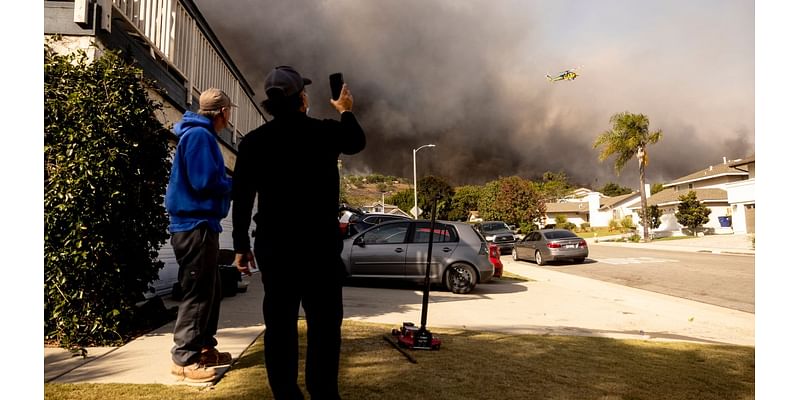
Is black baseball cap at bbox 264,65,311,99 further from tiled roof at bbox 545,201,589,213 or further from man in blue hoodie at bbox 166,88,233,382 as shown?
tiled roof at bbox 545,201,589,213

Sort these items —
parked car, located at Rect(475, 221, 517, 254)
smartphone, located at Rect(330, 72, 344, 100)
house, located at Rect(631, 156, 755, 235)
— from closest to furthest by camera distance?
smartphone, located at Rect(330, 72, 344, 100)
parked car, located at Rect(475, 221, 517, 254)
house, located at Rect(631, 156, 755, 235)

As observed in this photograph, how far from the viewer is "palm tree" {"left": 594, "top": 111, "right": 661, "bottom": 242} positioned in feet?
139

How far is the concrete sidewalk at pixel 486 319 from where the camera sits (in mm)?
3729

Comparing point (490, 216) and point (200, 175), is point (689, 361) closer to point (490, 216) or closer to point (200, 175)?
point (200, 175)

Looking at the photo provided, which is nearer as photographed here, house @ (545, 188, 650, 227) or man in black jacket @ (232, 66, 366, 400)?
man in black jacket @ (232, 66, 366, 400)

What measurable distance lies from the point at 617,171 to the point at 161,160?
44026 millimetres

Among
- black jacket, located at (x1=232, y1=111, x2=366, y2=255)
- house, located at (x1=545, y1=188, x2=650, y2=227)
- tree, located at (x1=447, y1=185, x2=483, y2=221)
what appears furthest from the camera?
tree, located at (x1=447, y1=185, x2=483, y2=221)

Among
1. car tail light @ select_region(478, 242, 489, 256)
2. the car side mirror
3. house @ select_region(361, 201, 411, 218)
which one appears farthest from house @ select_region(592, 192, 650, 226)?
the car side mirror

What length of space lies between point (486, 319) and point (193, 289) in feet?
15.3

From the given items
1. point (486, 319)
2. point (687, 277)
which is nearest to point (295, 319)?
point (486, 319)

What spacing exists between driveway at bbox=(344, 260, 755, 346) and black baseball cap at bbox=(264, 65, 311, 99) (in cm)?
400

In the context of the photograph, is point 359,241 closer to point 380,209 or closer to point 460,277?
point 460,277

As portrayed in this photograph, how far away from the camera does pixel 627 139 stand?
4288cm

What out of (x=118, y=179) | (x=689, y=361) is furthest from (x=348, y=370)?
(x=689, y=361)
